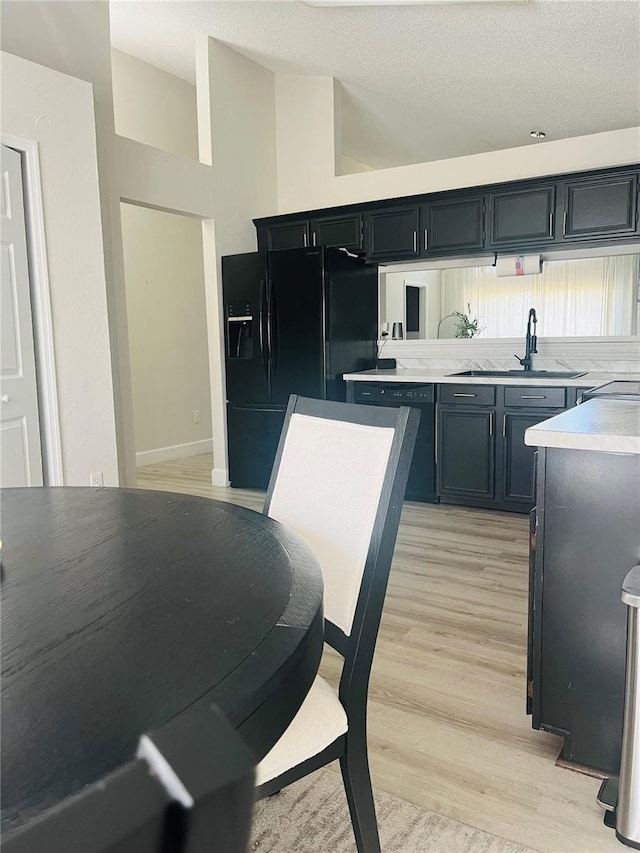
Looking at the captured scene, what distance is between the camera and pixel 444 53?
418 cm

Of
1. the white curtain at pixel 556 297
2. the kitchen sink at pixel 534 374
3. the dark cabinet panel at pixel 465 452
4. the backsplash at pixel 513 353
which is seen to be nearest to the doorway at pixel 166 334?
the backsplash at pixel 513 353

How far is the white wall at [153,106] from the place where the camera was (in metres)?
5.48

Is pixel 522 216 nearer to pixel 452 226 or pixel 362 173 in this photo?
pixel 452 226

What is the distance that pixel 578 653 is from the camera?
171 centimetres

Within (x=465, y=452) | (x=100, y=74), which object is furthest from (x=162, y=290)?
(x=465, y=452)

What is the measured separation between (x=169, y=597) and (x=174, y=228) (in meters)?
6.02

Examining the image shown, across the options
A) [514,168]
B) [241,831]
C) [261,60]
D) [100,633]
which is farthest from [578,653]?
[261,60]

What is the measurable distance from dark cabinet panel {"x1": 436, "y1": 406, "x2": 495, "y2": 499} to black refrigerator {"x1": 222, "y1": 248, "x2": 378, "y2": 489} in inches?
35.5

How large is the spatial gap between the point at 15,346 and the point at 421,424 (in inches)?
100

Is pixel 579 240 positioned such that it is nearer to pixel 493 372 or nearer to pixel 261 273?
pixel 493 372

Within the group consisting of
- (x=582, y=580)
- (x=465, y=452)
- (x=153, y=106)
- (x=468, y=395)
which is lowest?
(x=465, y=452)

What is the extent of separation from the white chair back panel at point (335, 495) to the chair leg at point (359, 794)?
223 mm

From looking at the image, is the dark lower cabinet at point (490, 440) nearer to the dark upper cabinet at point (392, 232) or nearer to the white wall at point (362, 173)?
the dark upper cabinet at point (392, 232)

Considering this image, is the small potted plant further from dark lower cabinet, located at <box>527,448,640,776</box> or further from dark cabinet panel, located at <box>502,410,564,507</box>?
dark lower cabinet, located at <box>527,448,640,776</box>
